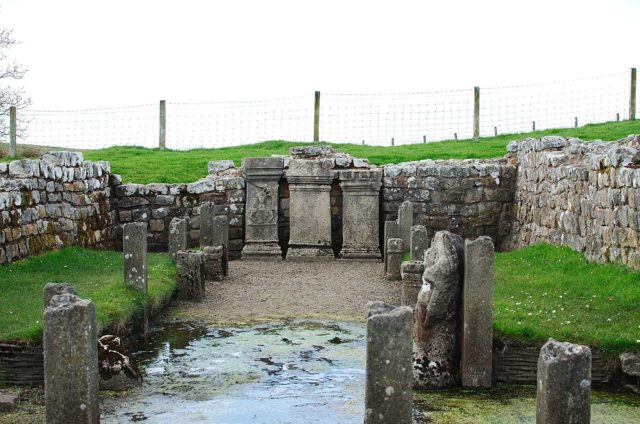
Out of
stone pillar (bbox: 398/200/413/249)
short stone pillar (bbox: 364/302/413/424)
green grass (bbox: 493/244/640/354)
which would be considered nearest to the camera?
short stone pillar (bbox: 364/302/413/424)

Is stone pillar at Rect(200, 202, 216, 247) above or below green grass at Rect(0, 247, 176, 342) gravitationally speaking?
above

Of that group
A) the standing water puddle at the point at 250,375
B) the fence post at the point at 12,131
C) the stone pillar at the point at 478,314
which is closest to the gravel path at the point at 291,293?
the standing water puddle at the point at 250,375

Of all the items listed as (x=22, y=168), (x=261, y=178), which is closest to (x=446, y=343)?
(x=22, y=168)

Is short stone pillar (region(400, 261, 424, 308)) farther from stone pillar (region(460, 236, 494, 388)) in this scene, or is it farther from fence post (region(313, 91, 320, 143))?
→ fence post (region(313, 91, 320, 143))

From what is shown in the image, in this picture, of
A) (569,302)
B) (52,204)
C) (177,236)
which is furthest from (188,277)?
(569,302)

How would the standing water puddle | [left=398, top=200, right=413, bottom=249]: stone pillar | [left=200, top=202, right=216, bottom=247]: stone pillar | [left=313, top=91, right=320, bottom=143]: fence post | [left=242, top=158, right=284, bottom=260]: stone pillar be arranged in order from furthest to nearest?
1. [left=313, top=91, right=320, bottom=143]: fence post
2. [left=242, top=158, right=284, bottom=260]: stone pillar
3. [left=398, top=200, right=413, bottom=249]: stone pillar
4. [left=200, top=202, right=216, bottom=247]: stone pillar
5. the standing water puddle

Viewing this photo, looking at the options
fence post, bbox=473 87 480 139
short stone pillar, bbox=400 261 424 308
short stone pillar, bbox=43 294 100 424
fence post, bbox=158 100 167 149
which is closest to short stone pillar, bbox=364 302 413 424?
short stone pillar, bbox=43 294 100 424

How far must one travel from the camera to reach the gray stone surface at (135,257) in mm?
11258

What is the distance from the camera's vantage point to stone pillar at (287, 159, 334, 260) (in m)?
19.1

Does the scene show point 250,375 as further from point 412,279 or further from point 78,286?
point 78,286

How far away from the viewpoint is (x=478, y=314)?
27.1 feet

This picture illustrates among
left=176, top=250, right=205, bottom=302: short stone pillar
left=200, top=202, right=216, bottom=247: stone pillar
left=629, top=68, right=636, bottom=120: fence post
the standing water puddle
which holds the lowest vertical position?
the standing water puddle

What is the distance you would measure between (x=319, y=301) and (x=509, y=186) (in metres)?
8.24

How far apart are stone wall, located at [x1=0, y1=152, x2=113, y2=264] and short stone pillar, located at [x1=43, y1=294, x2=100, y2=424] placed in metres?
7.71
